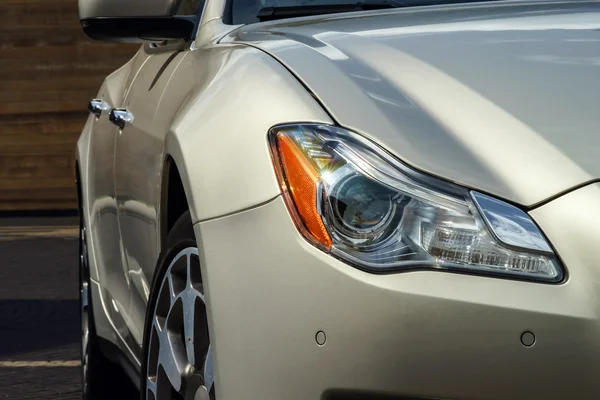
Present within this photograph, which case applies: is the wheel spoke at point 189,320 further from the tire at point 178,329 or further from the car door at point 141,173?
the car door at point 141,173

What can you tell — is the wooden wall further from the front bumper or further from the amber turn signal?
the front bumper

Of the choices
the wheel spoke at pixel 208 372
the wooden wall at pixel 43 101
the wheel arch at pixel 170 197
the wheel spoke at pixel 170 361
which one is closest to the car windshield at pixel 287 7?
the wheel arch at pixel 170 197

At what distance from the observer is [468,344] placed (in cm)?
212

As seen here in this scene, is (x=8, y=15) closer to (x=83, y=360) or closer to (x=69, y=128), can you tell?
(x=69, y=128)

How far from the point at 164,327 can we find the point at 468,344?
38.1 inches

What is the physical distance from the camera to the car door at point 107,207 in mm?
3922

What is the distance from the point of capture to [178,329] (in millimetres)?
2893

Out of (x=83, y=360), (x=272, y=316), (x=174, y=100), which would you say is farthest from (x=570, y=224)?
(x=83, y=360)

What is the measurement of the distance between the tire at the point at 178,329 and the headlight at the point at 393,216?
36cm

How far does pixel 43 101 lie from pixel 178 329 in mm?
10370

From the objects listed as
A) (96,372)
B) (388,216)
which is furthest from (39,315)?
(388,216)

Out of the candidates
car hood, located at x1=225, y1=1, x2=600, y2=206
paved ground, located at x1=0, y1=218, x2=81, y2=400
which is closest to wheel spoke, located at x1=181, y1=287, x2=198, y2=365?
car hood, located at x1=225, y1=1, x2=600, y2=206

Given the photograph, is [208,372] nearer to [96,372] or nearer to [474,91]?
[474,91]

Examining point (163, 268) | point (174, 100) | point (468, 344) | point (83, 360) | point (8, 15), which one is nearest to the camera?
point (468, 344)
